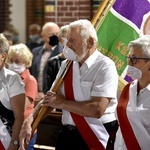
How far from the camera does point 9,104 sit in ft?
13.2

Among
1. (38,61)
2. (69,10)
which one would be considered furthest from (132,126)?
(69,10)

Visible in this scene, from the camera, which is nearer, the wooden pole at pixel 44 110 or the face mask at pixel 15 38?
the wooden pole at pixel 44 110

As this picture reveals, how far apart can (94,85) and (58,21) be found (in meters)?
4.28

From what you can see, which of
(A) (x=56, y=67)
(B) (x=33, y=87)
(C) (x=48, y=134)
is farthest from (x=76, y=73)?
(A) (x=56, y=67)

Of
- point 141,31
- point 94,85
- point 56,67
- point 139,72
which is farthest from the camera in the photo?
point 56,67

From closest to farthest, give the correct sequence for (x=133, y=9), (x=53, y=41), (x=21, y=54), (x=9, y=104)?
1. (x=9, y=104)
2. (x=133, y=9)
3. (x=21, y=54)
4. (x=53, y=41)

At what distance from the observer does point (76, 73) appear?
13.1 feet

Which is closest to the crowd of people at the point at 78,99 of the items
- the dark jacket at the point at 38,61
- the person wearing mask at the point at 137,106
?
the person wearing mask at the point at 137,106

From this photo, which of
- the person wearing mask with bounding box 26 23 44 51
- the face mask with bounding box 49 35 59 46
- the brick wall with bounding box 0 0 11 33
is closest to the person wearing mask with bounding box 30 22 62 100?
the face mask with bounding box 49 35 59 46

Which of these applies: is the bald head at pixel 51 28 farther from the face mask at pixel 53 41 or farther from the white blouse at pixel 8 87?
the white blouse at pixel 8 87

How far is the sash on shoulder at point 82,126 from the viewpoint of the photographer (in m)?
→ 3.97

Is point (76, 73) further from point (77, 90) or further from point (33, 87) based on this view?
point (33, 87)

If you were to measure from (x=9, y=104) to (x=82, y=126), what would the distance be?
54 centimetres

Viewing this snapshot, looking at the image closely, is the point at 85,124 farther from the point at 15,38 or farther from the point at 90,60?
the point at 15,38
